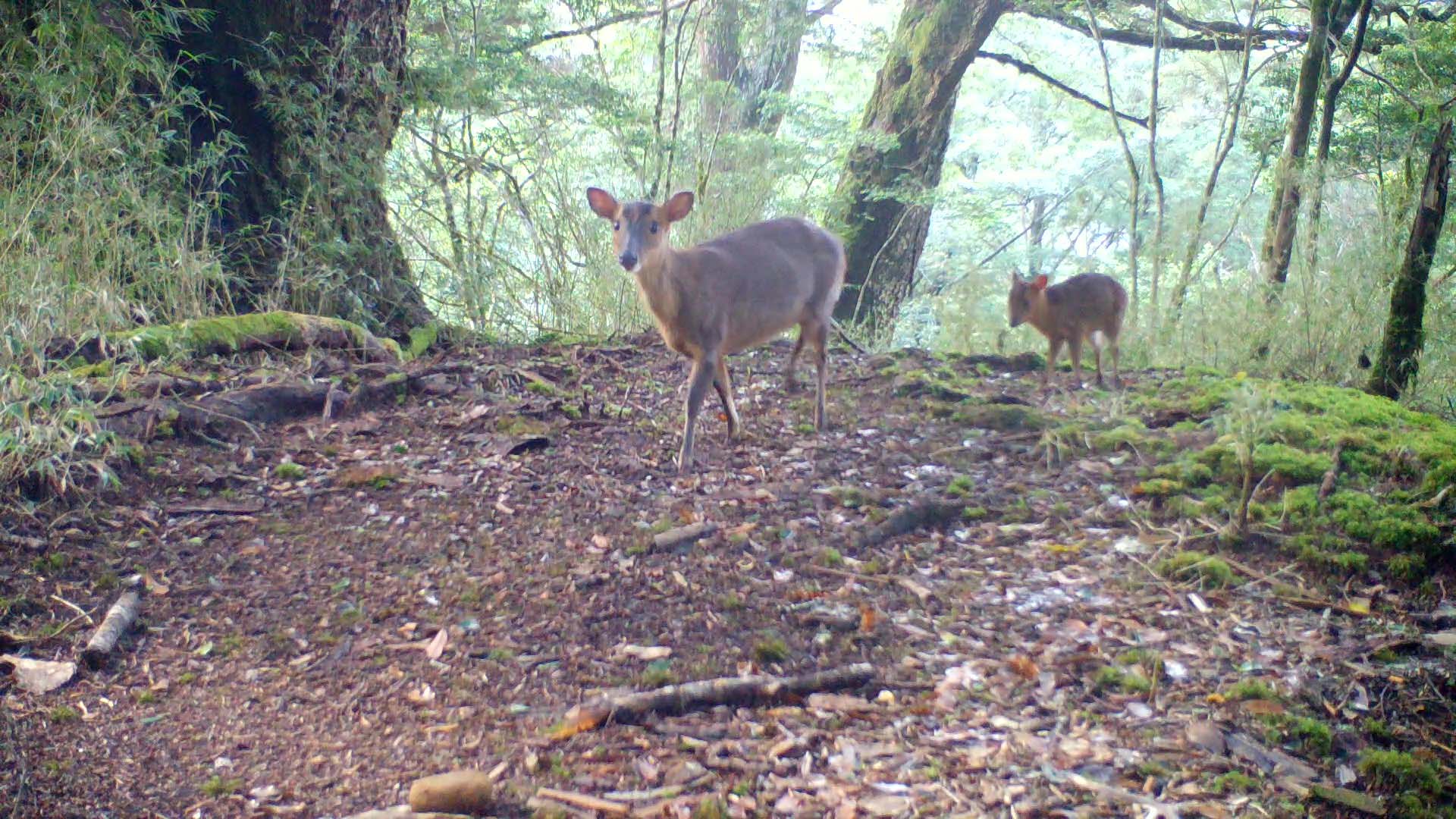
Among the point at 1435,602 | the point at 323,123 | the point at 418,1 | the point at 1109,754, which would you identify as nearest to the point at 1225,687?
the point at 1109,754

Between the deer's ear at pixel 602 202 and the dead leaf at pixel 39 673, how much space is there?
3.16m

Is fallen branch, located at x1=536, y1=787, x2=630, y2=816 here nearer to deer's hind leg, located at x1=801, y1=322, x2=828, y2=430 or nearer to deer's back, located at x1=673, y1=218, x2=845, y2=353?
deer's back, located at x1=673, y1=218, x2=845, y2=353

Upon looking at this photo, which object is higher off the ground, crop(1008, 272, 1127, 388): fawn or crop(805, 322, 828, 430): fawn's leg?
crop(1008, 272, 1127, 388): fawn

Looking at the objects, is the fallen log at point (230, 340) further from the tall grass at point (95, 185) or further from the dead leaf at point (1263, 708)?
the dead leaf at point (1263, 708)

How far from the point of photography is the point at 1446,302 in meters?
7.65

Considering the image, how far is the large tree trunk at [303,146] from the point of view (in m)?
6.02

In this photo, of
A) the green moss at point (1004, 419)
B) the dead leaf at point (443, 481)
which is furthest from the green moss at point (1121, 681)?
the dead leaf at point (443, 481)

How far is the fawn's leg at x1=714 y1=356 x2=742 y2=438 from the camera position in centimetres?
518

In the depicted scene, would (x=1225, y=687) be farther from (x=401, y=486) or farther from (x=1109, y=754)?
(x=401, y=486)

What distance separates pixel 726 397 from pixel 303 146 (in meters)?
3.06

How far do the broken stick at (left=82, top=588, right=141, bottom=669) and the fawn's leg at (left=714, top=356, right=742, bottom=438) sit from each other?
8.99ft

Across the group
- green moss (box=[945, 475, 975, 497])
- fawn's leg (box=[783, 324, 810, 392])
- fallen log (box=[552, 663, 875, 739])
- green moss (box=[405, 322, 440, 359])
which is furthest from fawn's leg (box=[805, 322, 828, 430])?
fallen log (box=[552, 663, 875, 739])

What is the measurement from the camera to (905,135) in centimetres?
953

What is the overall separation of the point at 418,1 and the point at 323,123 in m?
2.46
